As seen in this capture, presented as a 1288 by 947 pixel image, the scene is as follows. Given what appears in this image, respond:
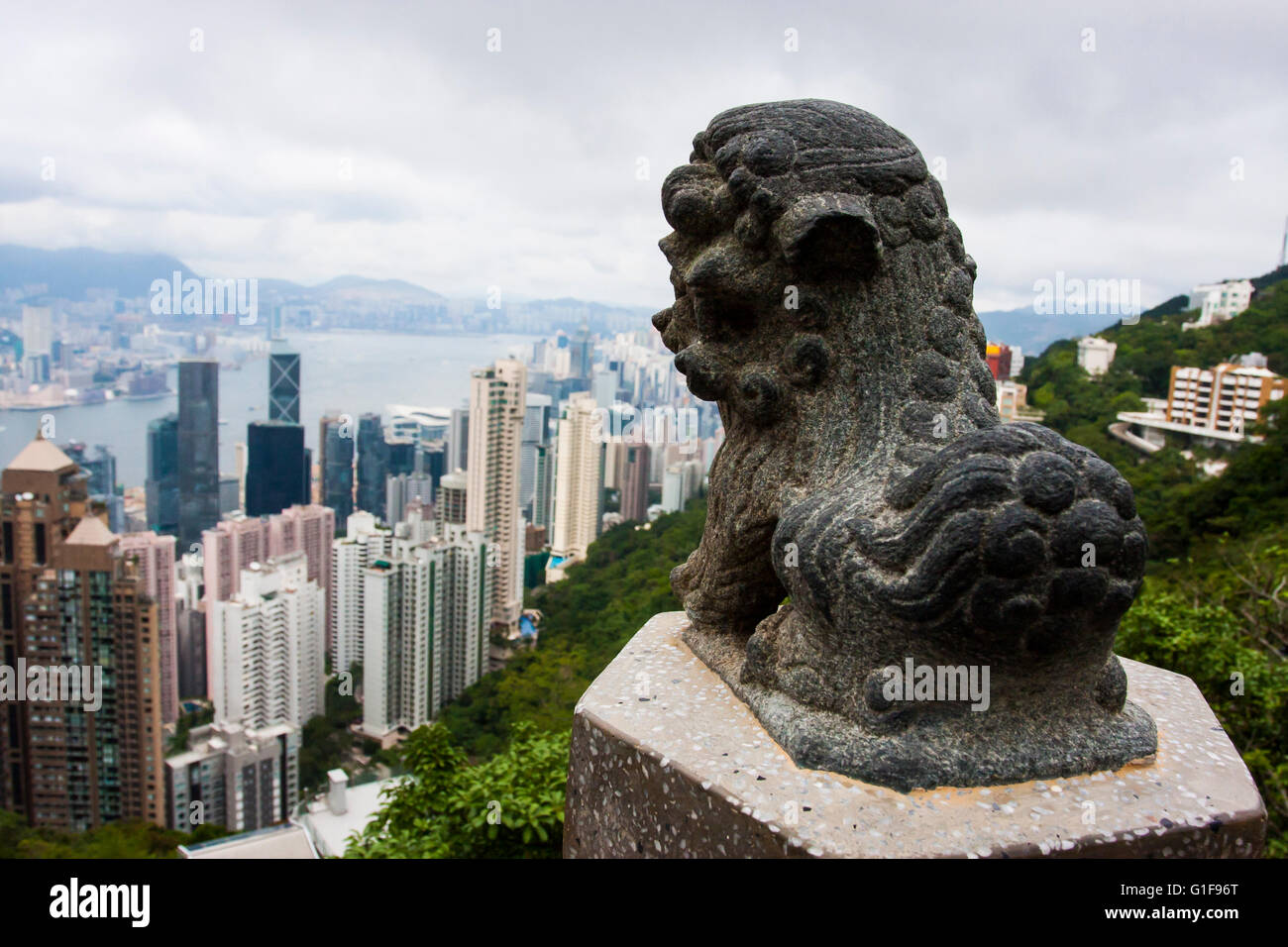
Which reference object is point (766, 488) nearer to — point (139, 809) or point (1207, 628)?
point (1207, 628)

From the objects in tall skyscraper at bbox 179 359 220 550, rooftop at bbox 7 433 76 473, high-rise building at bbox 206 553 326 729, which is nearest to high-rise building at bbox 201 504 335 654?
high-rise building at bbox 206 553 326 729

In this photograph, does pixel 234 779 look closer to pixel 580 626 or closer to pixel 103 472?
pixel 580 626

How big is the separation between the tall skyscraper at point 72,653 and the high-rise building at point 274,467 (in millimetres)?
8219

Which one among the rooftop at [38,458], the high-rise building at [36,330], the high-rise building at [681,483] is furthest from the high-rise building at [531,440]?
the high-rise building at [36,330]

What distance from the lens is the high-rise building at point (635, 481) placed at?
23.0m

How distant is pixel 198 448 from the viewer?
74.4ft

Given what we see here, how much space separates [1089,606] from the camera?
82.1 inches

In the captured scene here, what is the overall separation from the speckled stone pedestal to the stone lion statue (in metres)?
0.07

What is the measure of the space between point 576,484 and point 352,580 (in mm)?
5614

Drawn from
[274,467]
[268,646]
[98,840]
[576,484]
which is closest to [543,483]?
[576,484]


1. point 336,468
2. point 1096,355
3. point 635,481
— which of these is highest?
point 1096,355

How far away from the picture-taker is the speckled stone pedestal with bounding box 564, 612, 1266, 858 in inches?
78.2

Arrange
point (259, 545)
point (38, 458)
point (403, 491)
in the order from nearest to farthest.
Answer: point (38, 458) → point (259, 545) → point (403, 491)
